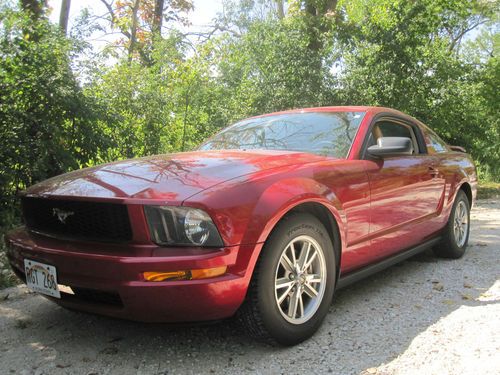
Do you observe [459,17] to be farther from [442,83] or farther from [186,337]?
[186,337]

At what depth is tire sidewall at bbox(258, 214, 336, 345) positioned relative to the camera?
2.61 meters

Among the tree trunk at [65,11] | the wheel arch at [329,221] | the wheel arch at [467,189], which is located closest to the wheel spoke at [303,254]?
the wheel arch at [329,221]

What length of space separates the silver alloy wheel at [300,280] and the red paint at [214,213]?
26 centimetres

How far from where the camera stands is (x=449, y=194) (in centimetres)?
480

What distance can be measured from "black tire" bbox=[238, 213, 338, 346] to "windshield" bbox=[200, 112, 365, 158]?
2.91 feet

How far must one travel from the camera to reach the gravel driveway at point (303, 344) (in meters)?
2.60

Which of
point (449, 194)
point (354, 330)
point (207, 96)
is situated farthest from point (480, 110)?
point (354, 330)

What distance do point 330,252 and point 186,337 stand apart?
105 cm

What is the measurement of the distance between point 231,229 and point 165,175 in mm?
599

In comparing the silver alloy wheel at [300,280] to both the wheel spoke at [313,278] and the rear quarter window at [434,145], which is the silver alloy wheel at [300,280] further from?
the rear quarter window at [434,145]

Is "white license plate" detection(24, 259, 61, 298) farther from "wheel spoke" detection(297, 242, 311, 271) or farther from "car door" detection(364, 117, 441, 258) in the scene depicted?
"car door" detection(364, 117, 441, 258)

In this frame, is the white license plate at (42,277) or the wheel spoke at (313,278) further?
the wheel spoke at (313,278)

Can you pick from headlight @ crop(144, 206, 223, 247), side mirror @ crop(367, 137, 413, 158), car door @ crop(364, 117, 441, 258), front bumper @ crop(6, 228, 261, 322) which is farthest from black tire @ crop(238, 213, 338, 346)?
side mirror @ crop(367, 137, 413, 158)

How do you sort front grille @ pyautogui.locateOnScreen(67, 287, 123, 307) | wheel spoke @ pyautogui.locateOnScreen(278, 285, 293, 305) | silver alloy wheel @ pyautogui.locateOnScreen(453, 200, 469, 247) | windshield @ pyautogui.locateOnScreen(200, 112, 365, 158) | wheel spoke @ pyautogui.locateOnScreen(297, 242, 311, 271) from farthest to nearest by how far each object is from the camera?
1. silver alloy wheel @ pyautogui.locateOnScreen(453, 200, 469, 247)
2. windshield @ pyautogui.locateOnScreen(200, 112, 365, 158)
3. wheel spoke @ pyautogui.locateOnScreen(297, 242, 311, 271)
4. wheel spoke @ pyautogui.locateOnScreen(278, 285, 293, 305)
5. front grille @ pyautogui.locateOnScreen(67, 287, 123, 307)
